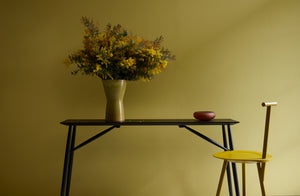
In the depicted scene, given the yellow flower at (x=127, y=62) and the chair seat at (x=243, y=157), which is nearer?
the chair seat at (x=243, y=157)

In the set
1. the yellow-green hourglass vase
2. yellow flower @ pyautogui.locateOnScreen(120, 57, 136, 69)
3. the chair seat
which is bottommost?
the chair seat

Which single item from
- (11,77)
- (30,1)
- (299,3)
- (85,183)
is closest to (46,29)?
(30,1)

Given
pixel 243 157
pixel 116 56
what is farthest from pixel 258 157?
pixel 116 56

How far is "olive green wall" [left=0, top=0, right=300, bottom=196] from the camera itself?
8.32ft

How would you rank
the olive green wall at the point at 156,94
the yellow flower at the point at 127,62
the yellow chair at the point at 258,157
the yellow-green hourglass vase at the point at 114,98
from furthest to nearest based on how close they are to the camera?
the olive green wall at the point at 156,94 < the yellow-green hourglass vase at the point at 114,98 < the yellow flower at the point at 127,62 < the yellow chair at the point at 258,157

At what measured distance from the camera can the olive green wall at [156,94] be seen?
2537mm

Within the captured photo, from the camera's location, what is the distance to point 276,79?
2.54 m

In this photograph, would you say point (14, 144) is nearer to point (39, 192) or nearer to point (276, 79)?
point (39, 192)

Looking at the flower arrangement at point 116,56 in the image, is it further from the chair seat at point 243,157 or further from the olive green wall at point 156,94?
the chair seat at point 243,157

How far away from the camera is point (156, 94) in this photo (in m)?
2.55

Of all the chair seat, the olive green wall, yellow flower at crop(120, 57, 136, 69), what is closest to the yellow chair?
the chair seat

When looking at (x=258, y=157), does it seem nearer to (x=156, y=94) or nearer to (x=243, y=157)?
(x=243, y=157)

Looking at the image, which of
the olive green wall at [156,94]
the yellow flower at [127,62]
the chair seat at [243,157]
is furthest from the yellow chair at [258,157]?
the yellow flower at [127,62]

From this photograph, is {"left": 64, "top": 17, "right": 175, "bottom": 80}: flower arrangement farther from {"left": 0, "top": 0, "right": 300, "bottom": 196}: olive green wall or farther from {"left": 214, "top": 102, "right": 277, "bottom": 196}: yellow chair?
{"left": 214, "top": 102, "right": 277, "bottom": 196}: yellow chair
